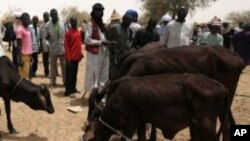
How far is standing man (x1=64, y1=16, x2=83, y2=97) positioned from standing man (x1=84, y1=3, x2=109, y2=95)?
4.09 feet

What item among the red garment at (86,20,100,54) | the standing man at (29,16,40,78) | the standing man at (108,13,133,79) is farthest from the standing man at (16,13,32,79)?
the standing man at (108,13,133,79)

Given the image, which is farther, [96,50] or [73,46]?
[73,46]

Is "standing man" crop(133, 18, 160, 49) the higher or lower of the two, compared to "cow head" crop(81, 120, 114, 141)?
higher

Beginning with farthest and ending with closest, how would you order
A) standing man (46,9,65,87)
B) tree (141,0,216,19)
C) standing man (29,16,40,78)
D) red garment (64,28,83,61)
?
tree (141,0,216,19)
standing man (29,16,40,78)
standing man (46,9,65,87)
red garment (64,28,83,61)

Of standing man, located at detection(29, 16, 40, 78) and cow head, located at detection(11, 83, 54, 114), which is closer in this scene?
cow head, located at detection(11, 83, 54, 114)

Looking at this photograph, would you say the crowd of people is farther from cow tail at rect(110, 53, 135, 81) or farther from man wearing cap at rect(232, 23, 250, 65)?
man wearing cap at rect(232, 23, 250, 65)

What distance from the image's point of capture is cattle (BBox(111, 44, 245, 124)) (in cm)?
751

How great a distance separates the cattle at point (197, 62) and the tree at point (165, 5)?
124 ft

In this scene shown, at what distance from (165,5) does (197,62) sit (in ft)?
128

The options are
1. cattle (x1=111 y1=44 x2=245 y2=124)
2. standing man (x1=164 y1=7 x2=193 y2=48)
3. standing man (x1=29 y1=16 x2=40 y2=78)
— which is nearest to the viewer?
cattle (x1=111 y1=44 x2=245 y2=124)

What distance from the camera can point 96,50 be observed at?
30.3 ft

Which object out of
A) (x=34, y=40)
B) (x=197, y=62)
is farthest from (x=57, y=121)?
(x=34, y=40)

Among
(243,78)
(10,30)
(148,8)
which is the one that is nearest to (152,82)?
(10,30)

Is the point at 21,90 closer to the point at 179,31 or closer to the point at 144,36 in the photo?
the point at 144,36
